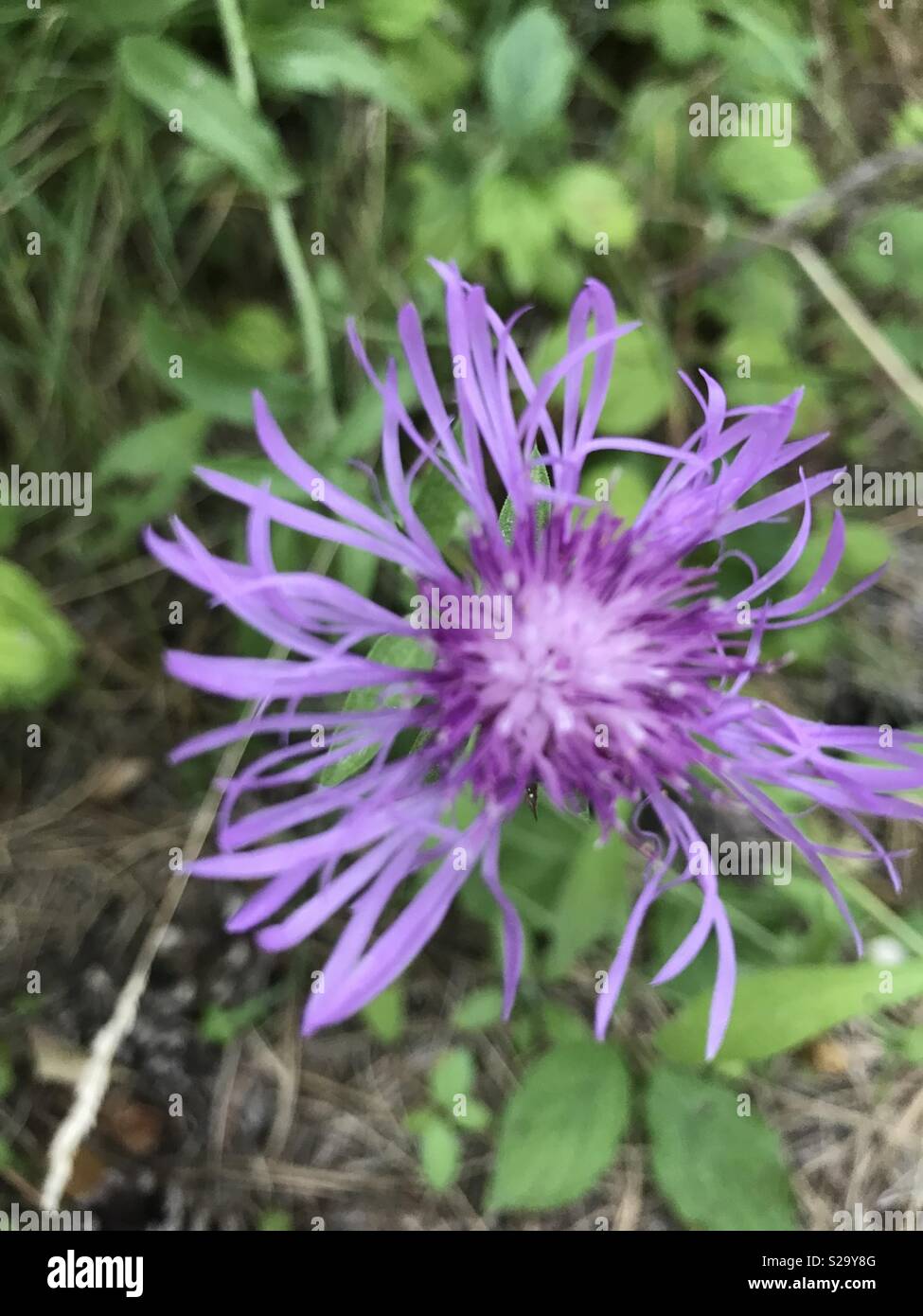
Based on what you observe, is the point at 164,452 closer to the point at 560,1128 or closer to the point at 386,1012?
the point at 386,1012

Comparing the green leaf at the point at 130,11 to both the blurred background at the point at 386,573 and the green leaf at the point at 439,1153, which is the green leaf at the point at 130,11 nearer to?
the blurred background at the point at 386,573

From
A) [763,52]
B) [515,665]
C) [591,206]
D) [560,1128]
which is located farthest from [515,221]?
[560,1128]

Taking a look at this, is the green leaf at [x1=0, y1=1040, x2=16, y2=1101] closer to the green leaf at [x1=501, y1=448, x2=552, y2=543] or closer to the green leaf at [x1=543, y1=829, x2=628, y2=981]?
the green leaf at [x1=543, y1=829, x2=628, y2=981]

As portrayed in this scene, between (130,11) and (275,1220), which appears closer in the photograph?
(130,11)

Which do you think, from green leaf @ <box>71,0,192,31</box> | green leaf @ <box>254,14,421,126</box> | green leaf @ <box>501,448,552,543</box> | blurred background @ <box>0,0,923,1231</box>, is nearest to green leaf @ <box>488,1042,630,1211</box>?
blurred background @ <box>0,0,923,1231</box>

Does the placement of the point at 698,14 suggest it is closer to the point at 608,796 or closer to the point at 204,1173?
the point at 608,796
